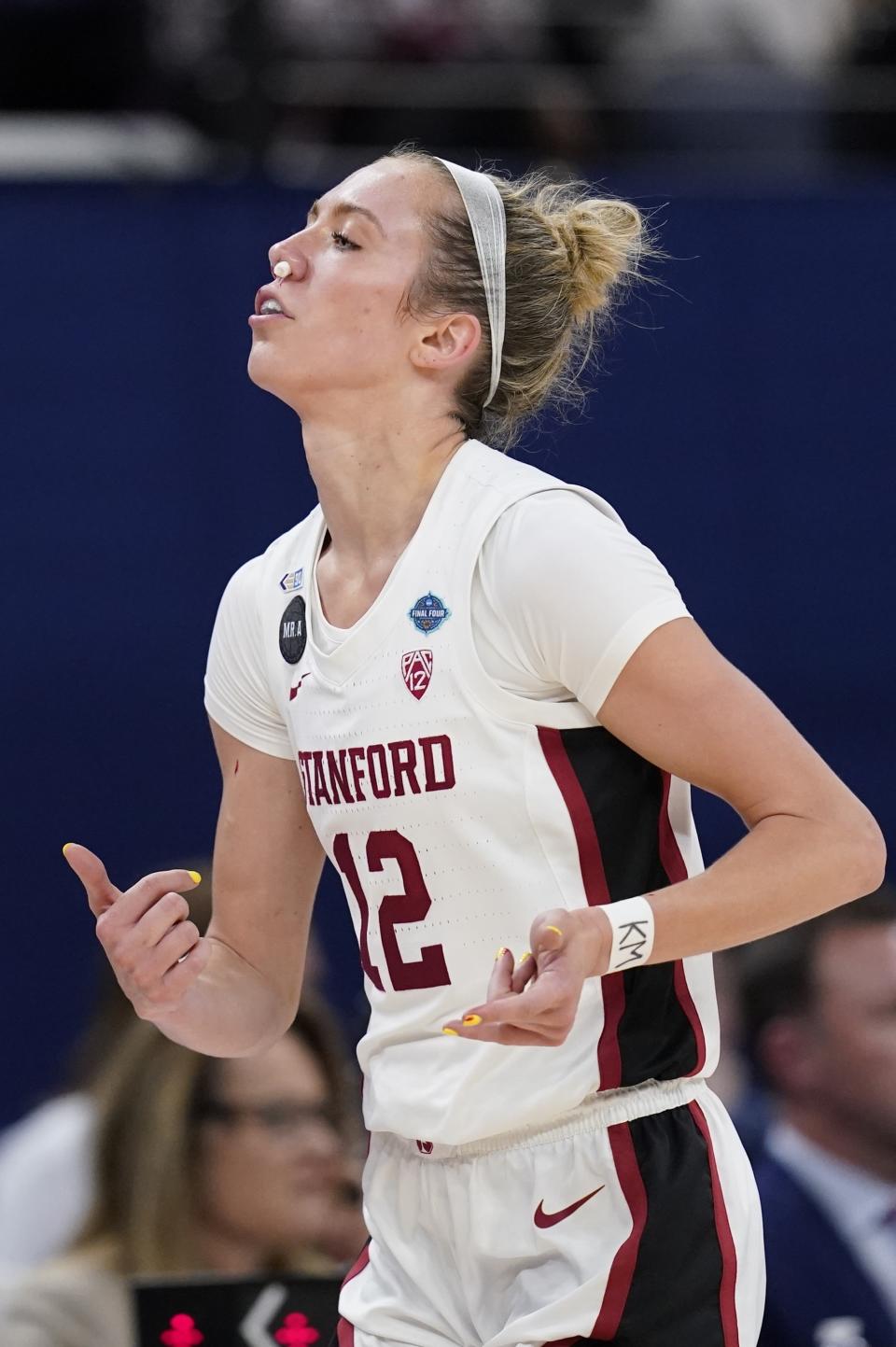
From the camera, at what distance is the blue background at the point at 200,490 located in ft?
19.8

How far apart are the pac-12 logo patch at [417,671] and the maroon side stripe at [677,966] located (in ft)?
1.11

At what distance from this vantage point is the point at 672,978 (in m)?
2.58

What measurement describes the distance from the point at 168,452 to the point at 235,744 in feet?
11.0

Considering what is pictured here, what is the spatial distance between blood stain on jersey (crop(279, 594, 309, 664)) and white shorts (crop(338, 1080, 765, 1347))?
2.26 feet

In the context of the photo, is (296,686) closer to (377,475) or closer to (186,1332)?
(377,475)

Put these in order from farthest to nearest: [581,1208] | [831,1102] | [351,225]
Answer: [831,1102], [351,225], [581,1208]

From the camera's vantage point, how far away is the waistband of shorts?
2.52 meters

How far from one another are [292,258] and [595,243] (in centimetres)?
46

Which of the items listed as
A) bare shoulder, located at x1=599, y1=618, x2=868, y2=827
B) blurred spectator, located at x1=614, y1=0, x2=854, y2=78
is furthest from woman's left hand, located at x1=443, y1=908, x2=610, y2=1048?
blurred spectator, located at x1=614, y1=0, x2=854, y2=78

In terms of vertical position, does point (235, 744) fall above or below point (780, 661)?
below

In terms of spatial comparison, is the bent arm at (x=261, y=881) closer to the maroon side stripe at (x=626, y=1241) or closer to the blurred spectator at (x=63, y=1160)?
the maroon side stripe at (x=626, y=1241)

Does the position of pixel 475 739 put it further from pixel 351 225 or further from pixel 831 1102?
pixel 831 1102

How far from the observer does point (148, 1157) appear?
3.83 metres

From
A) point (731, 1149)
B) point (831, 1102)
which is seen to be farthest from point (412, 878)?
point (831, 1102)
